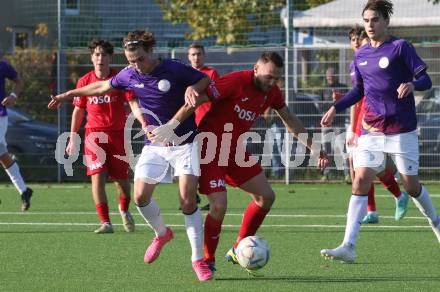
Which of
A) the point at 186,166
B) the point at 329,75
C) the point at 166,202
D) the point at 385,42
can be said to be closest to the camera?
the point at 186,166

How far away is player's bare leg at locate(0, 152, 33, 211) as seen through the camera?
46.1ft

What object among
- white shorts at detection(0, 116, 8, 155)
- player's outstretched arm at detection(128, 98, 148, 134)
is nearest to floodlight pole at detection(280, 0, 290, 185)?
white shorts at detection(0, 116, 8, 155)

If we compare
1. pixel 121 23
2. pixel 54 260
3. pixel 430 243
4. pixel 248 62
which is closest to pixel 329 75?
pixel 248 62

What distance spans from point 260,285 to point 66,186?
1169 cm

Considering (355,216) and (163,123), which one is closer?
(163,123)

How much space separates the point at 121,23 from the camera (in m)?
21.0

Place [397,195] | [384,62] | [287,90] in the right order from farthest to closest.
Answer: [287,90] → [397,195] → [384,62]

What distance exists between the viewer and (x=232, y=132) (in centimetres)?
871

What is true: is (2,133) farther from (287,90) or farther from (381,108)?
(287,90)

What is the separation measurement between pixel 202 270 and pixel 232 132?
118 centimetres

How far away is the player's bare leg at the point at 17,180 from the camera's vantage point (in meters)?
14.1

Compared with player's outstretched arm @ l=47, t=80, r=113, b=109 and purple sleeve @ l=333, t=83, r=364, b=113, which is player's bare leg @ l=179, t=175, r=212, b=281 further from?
purple sleeve @ l=333, t=83, r=364, b=113

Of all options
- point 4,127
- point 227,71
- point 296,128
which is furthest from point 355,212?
point 227,71

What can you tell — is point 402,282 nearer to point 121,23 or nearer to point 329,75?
point 329,75
